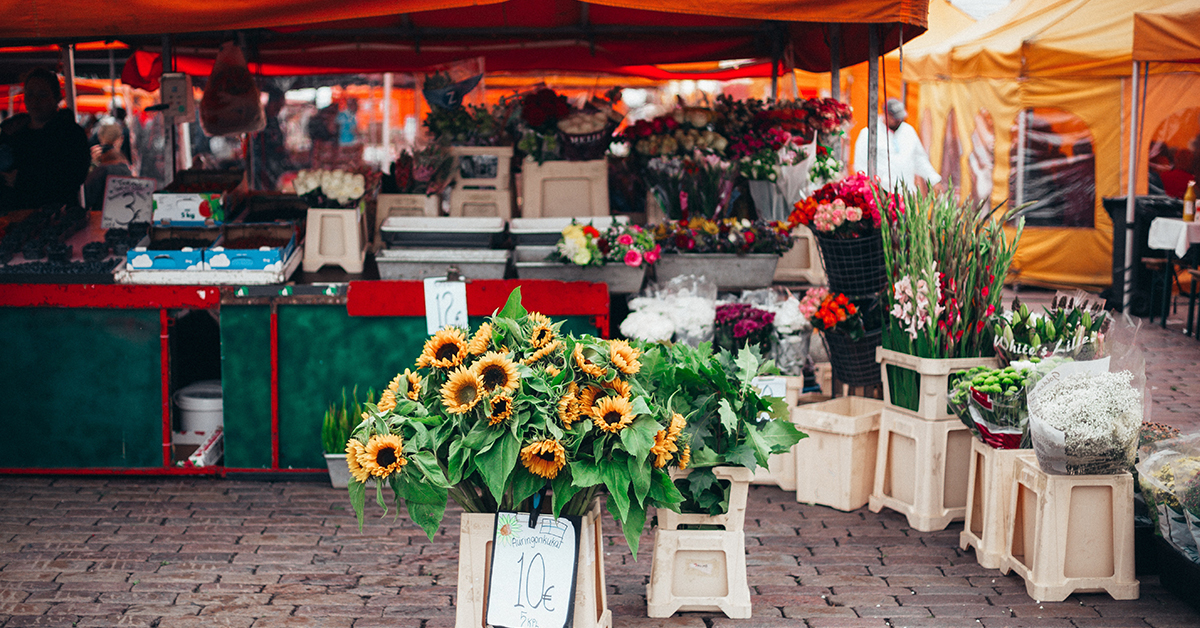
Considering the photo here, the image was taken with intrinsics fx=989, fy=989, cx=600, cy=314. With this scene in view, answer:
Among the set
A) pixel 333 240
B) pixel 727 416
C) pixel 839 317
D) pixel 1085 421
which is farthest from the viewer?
pixel 333 240

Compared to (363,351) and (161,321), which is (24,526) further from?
(363,351)

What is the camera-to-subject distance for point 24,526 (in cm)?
436

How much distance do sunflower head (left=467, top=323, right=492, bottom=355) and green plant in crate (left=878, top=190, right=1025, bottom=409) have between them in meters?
2.13

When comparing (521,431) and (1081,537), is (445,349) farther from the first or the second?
(1081,537)

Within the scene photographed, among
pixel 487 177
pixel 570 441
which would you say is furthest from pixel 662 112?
pixel 570 441

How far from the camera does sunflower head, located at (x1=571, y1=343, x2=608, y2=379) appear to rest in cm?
273

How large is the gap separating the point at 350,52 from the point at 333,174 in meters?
3.93

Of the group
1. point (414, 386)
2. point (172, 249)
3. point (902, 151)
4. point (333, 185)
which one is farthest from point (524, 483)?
point (902, 151)

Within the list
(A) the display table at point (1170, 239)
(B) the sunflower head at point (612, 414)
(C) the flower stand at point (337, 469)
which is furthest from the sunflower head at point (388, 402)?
(A) the display table at point (1170, 239)

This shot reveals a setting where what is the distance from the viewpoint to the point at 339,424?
482 centimetres

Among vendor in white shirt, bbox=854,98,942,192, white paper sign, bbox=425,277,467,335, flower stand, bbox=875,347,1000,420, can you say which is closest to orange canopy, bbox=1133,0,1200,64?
vendor in white shirt, bbox=854,98,942,192

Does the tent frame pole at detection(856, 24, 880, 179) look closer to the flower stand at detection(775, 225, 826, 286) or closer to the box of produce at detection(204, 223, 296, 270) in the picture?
the flower stand at detection(775, 225, 826, 286)

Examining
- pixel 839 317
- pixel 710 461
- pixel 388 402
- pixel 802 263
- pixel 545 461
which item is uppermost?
pixel 802 263

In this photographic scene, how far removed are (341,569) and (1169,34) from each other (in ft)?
25.4
